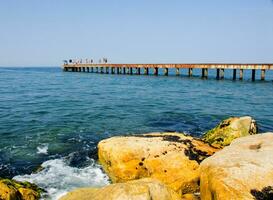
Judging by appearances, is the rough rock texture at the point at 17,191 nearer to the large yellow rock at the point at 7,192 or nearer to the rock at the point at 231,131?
the large yellow rock at the point at 7,192

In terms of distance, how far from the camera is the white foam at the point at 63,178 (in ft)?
27.8

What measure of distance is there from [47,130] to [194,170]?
29.1 ft

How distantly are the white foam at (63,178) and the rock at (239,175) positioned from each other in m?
3.67

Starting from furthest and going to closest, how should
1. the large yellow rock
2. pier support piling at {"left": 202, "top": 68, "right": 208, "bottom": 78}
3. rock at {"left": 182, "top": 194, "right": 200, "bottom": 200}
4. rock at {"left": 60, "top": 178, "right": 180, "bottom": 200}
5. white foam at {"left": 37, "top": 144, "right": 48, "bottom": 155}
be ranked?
pier support piling at {"left": 202, "top": 68, "right": 208, "bottom": 78}, white foam at {"left": 37, "top": 144, "right": 48, "bottom": 155}, rock at {"left": 182, "top": 194, "right": 200, "bottom": 200}, the large yellow rock, rock at {"left": 60, "top": 178, "right": 180, "bottom": 200}

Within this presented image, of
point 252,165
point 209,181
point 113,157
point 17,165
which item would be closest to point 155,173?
point 113,157

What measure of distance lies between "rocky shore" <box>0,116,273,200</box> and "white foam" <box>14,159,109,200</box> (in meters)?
0.36

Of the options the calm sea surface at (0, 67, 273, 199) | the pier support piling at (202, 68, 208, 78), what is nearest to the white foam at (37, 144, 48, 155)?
the calm sea surface at (0, 67, 273, 199)

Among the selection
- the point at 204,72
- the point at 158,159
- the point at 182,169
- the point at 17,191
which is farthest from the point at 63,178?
the point at 204,72

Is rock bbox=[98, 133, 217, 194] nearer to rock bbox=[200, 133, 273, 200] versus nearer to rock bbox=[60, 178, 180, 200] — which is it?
rock bbox=[200, 133, 273, 200]

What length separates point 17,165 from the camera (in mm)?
10375

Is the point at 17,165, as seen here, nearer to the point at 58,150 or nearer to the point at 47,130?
the point at 58,150

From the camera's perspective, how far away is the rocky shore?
17.1ft

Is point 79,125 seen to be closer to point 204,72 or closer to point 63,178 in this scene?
point 63,178

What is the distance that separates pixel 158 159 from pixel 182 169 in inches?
26.3
